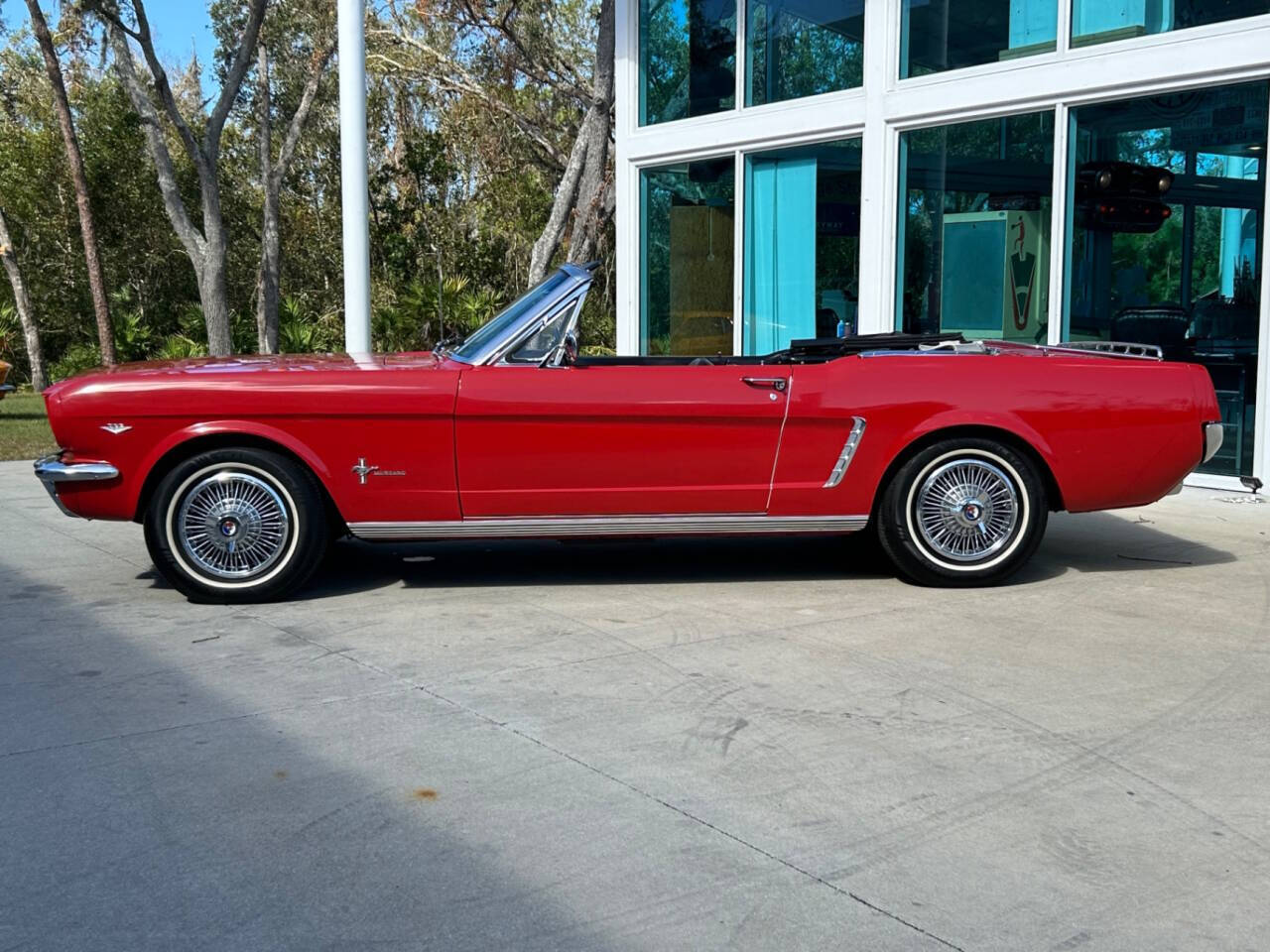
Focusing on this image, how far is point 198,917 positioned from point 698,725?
5.67 ft

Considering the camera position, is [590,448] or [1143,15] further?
[1143,15]

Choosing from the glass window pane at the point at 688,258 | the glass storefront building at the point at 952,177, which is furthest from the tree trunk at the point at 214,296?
the glass window pane at the point at 688,258

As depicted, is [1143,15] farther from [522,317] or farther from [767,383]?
[522,317]

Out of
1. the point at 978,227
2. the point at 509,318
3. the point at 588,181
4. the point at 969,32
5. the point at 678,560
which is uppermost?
the point at 969,32

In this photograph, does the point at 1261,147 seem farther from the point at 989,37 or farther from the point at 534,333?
the point at 534,333

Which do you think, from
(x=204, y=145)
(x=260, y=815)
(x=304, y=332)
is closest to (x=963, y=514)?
(x=260, y=815)

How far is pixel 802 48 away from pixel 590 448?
734 cm

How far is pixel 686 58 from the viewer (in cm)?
1293

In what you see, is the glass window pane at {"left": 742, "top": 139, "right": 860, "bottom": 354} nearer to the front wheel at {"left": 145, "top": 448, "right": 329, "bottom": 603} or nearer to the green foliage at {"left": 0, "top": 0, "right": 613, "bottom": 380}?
the front wheel at {"left": 145, "top": 448, "right": 329, "bottom": 603}

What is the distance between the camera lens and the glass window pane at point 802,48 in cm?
1147

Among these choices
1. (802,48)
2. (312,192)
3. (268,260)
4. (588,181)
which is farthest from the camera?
(312,192)

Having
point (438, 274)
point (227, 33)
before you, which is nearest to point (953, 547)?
point (438, 274)

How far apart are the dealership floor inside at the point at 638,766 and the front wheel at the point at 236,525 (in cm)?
17

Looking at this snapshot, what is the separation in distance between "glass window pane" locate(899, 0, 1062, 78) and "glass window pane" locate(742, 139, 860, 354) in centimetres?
97
